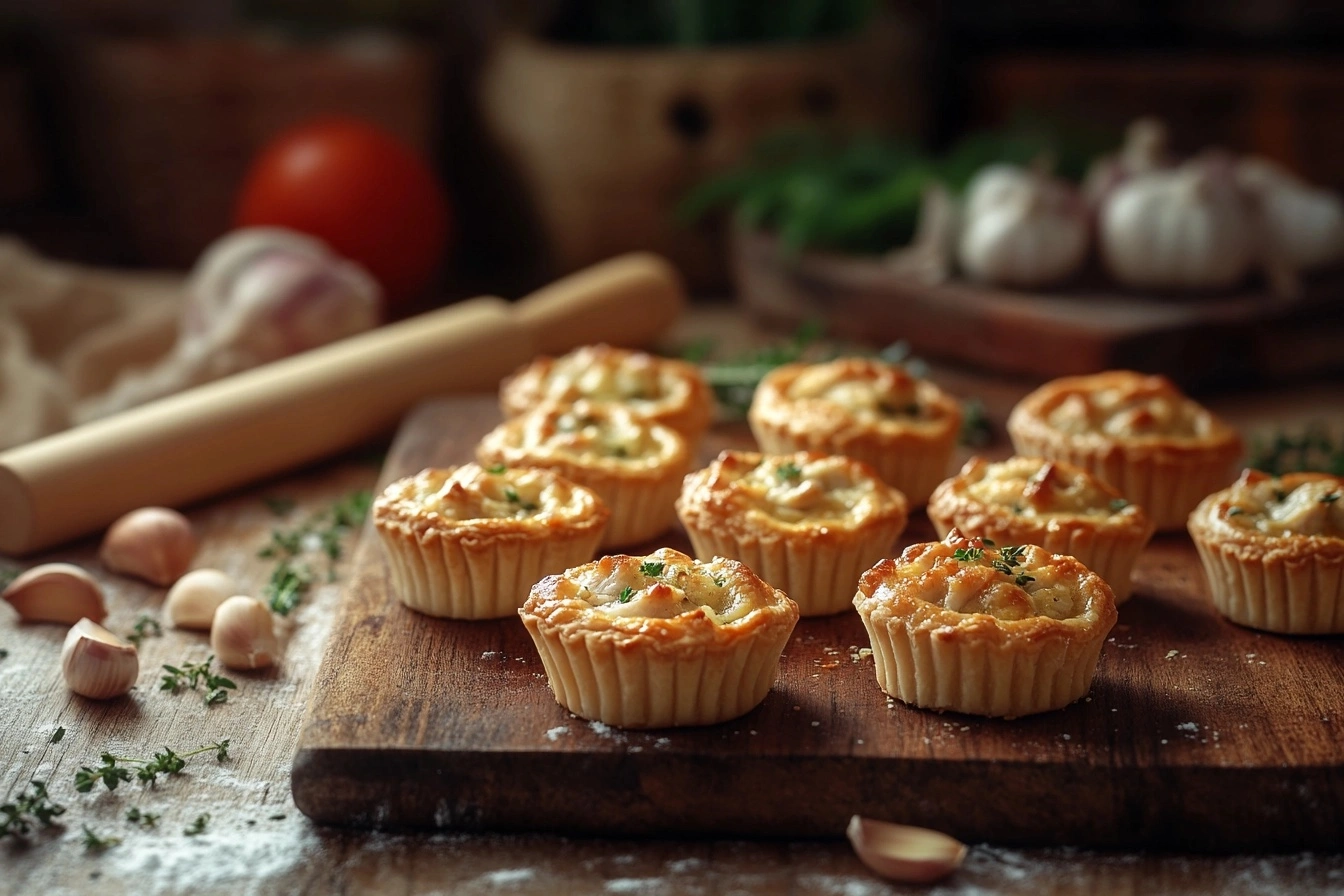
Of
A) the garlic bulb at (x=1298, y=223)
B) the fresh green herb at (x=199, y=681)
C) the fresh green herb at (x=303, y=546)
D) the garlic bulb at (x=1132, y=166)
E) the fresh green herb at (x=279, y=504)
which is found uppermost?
the garlic bulb at (x=1132, y=166)

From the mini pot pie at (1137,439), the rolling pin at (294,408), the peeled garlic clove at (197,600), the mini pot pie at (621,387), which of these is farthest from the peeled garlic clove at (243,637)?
the mini pot pie at (1137,439)

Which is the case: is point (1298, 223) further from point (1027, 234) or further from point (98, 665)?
point (98, 665)

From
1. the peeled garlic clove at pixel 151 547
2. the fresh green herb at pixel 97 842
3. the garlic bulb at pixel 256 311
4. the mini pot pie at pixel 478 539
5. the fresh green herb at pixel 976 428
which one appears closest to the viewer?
the fresh green herb at pixel 97 842

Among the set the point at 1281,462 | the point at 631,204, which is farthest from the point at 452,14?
the point at 1281,462

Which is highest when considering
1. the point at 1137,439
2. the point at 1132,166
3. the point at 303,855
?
the point at 1132,166

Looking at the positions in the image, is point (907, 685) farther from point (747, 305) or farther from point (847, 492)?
point (747, 305)

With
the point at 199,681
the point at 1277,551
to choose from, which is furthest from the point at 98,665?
the point at 1277,551

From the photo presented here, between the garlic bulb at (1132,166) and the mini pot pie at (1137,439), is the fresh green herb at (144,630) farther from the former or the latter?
the garlic bulb at (1132,166)
